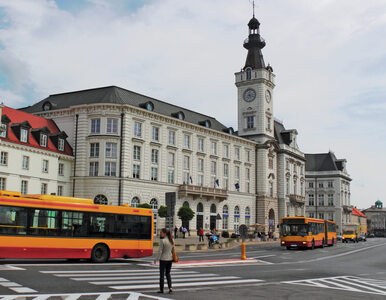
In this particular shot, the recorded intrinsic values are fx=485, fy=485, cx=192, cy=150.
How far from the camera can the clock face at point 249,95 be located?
3300 inches

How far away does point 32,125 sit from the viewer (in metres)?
53.7

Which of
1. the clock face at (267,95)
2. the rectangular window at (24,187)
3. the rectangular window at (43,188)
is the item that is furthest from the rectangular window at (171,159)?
the clock face at (267,95)

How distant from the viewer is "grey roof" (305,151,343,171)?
411ft

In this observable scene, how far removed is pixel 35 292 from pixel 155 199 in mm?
46803

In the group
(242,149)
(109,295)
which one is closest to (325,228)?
(242,149)

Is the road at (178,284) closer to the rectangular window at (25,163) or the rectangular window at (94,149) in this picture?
the rectangular window at (25,163)

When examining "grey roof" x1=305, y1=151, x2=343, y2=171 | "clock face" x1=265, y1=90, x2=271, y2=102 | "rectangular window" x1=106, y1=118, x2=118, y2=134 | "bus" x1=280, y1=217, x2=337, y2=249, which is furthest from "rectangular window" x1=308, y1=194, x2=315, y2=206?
"bus" x1=280, y1=217, x2=337, y2=249

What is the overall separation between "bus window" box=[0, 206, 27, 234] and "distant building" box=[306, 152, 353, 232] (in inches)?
4199

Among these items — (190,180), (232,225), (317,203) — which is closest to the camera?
(190,180)

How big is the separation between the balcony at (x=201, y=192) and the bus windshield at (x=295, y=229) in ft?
69.7

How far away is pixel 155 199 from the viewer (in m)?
59.4

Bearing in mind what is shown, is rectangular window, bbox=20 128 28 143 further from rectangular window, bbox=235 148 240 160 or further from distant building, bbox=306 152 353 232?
distant building, bbox=306 152 353 232

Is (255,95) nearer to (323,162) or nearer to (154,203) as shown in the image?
(154,203)

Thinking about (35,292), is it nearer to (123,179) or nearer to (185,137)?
(123,179)
